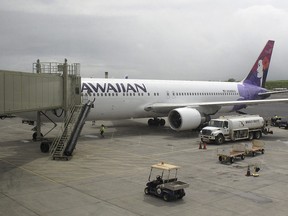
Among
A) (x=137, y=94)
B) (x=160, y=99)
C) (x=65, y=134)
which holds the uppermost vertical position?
(x=137, y=94)

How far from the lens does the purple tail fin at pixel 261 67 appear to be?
44969mm

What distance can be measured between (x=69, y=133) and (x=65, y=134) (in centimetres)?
38

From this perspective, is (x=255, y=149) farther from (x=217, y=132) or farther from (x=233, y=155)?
(x=217, y=132)

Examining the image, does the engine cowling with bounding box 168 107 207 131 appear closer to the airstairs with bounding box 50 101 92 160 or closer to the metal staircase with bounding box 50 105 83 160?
the airstairs with bounding box 50 101 92 160

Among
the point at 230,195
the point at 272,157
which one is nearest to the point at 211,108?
the point at 272,157

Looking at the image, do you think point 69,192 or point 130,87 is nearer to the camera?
point 69,192

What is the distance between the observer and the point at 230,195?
14.0m

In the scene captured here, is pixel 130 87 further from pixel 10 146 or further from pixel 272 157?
pixel 272 157

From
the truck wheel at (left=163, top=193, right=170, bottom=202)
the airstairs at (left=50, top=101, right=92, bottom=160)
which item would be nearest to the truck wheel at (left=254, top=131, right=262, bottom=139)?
the airstairs at (left=50, top=101, right=92, bottom=160)

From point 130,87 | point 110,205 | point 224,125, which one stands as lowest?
point 110,205

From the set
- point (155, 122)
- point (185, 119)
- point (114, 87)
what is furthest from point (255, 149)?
point (155, 122)

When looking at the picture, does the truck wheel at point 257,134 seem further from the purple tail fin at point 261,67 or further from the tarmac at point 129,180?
the purple tail fin at point 261,67

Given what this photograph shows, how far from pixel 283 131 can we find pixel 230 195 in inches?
922

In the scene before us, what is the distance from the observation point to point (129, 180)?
1625 centimetres
